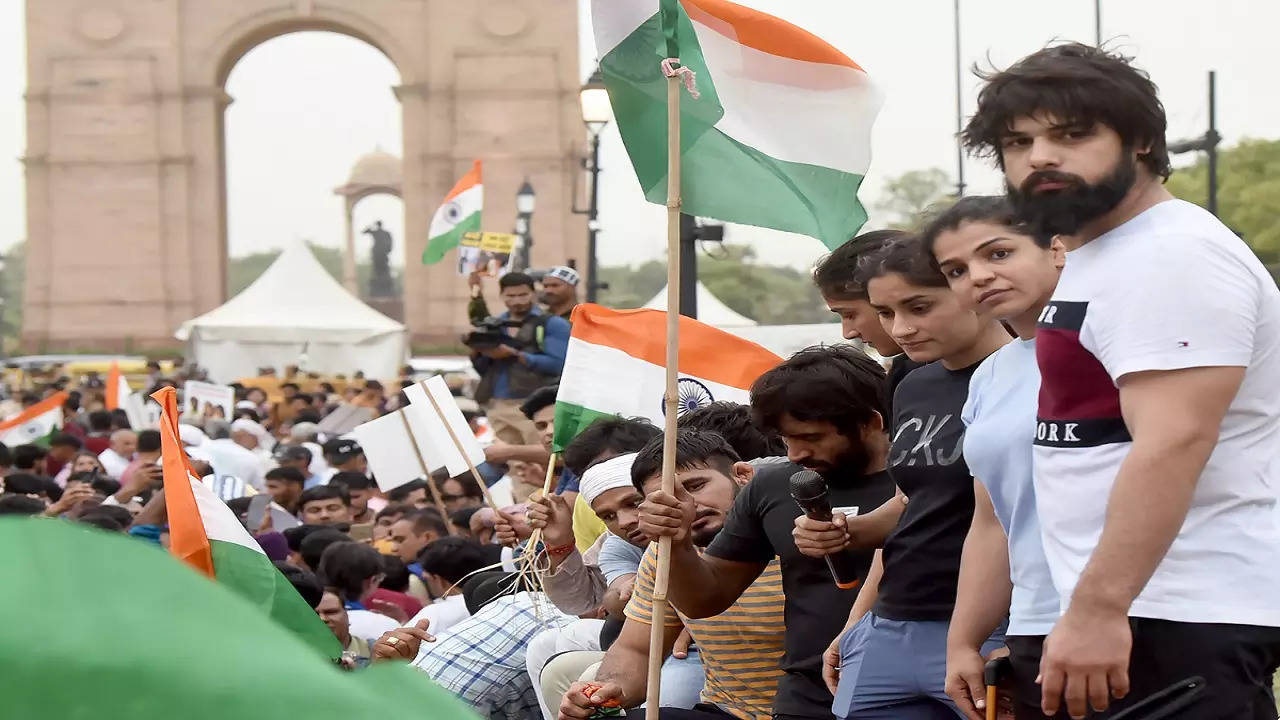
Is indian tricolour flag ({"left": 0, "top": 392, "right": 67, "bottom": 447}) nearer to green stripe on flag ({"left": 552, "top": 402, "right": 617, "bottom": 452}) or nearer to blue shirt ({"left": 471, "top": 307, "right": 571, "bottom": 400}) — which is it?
blue shirt ({"left": 471, "top": 307, "right": 571, "bottom": 400})

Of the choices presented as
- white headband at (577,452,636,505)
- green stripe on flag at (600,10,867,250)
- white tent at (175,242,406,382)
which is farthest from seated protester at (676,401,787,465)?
white tent at (175,242,406,382)

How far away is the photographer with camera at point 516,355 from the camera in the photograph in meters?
10.8

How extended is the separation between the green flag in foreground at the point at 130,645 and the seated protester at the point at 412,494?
10.3m

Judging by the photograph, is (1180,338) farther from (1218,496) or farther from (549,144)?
(549,144)

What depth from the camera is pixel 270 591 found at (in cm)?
370

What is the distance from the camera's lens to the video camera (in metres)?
11.1

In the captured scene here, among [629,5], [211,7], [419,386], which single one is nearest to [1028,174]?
[629,5]

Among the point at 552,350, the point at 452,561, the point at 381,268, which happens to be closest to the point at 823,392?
the point at 452,561

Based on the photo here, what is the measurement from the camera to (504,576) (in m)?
6.55

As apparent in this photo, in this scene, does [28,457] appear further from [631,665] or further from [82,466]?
[631,665]

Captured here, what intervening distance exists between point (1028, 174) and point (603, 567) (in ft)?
9.25

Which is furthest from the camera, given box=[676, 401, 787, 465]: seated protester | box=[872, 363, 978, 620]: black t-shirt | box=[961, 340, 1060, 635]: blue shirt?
box=[676, 401, 787, 465]: seated protester

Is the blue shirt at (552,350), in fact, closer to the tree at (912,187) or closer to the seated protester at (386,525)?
the seated protester at (386,525)

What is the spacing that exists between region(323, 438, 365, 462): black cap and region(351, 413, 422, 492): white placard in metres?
3.73
